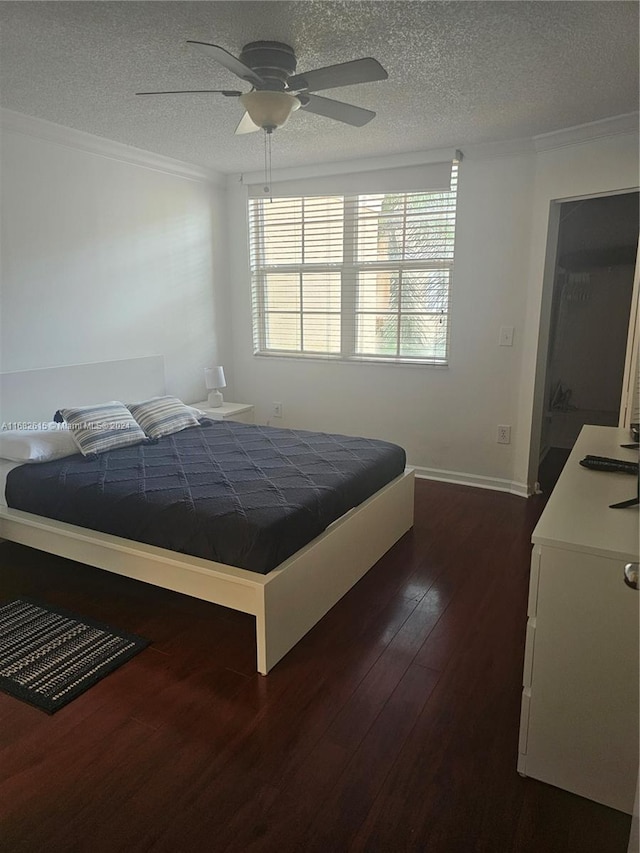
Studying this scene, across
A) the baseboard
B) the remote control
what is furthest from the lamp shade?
the remote control

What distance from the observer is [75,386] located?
3598 millimetres

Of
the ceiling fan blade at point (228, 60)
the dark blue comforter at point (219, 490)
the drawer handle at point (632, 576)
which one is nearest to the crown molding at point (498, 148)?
the ceiling fan blade at point (228, 60)

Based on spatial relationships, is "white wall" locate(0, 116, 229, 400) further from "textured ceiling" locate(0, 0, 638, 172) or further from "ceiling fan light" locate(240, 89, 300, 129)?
"ceiling fan light" locate(240, 89, 300, 129)

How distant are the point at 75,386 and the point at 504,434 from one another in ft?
9.95

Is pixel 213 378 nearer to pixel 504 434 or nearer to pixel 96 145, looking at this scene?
pixel 96 145

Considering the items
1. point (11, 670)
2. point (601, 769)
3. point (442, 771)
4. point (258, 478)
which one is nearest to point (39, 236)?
point (258, 478)

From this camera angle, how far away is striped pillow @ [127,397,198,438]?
3.55m

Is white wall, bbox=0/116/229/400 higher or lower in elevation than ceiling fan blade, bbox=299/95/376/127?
lower

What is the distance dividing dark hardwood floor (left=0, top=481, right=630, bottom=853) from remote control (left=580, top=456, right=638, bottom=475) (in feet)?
2.66

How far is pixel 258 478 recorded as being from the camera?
2.72 meters

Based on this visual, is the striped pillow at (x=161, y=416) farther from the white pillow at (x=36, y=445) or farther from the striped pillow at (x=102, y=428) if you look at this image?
the white pillow at (x=36, y=445)

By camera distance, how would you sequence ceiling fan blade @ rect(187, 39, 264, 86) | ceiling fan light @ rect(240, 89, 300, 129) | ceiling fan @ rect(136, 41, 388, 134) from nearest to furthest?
ceiling fan blade @ rect(187, 39, 264, 86), ceiling fan @ rect(136, 41, 388, 134), ceiling fan light @ rect(240, 89, 300, 129)

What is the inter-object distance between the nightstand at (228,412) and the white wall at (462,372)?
0.49m

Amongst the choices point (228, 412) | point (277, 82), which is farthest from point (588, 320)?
point (277, 82)
